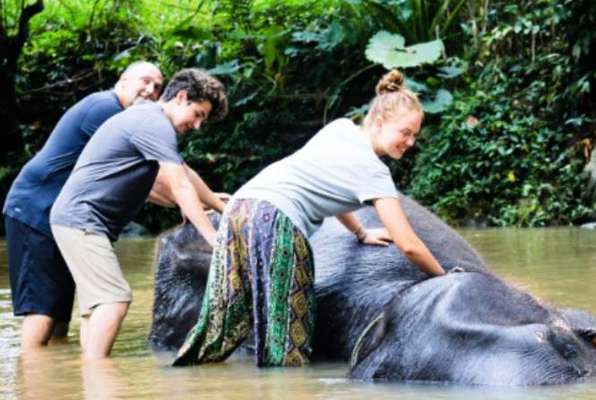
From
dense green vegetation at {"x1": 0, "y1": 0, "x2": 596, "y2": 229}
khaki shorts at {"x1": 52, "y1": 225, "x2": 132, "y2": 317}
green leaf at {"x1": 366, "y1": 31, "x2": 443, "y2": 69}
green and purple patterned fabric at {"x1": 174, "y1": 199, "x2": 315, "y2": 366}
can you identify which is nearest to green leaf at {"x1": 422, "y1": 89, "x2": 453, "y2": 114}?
dense green vegetation at {"x1": 0, "y1": 0, "x2": 596, "y2": 229}

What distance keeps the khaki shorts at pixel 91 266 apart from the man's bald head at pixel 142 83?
2.98ft

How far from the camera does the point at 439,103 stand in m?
16.0

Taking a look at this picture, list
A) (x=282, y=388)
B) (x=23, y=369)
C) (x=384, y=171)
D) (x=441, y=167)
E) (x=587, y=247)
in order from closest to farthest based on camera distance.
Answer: (x=282, y=388), (x=384, y=171), (x=23, y=369), (x=587, y=247), (x=441, y=167)

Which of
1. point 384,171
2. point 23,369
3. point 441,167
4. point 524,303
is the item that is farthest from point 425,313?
point 441,167

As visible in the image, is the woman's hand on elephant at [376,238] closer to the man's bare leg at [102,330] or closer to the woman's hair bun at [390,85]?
the woman's hair bun at [390,85]

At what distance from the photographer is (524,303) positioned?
14.2 ft

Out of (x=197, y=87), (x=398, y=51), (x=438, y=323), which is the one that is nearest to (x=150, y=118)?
(x=197, y=87)

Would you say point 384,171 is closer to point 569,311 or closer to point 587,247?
point 569,311

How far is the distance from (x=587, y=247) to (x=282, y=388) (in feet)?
20.8

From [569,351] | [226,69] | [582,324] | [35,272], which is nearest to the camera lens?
[569,351]

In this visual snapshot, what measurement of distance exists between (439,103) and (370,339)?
11.8 m

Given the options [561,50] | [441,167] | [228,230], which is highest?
[228,230]

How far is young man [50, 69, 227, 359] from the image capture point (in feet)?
17.5

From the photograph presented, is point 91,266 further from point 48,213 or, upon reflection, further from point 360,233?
point 360,233
